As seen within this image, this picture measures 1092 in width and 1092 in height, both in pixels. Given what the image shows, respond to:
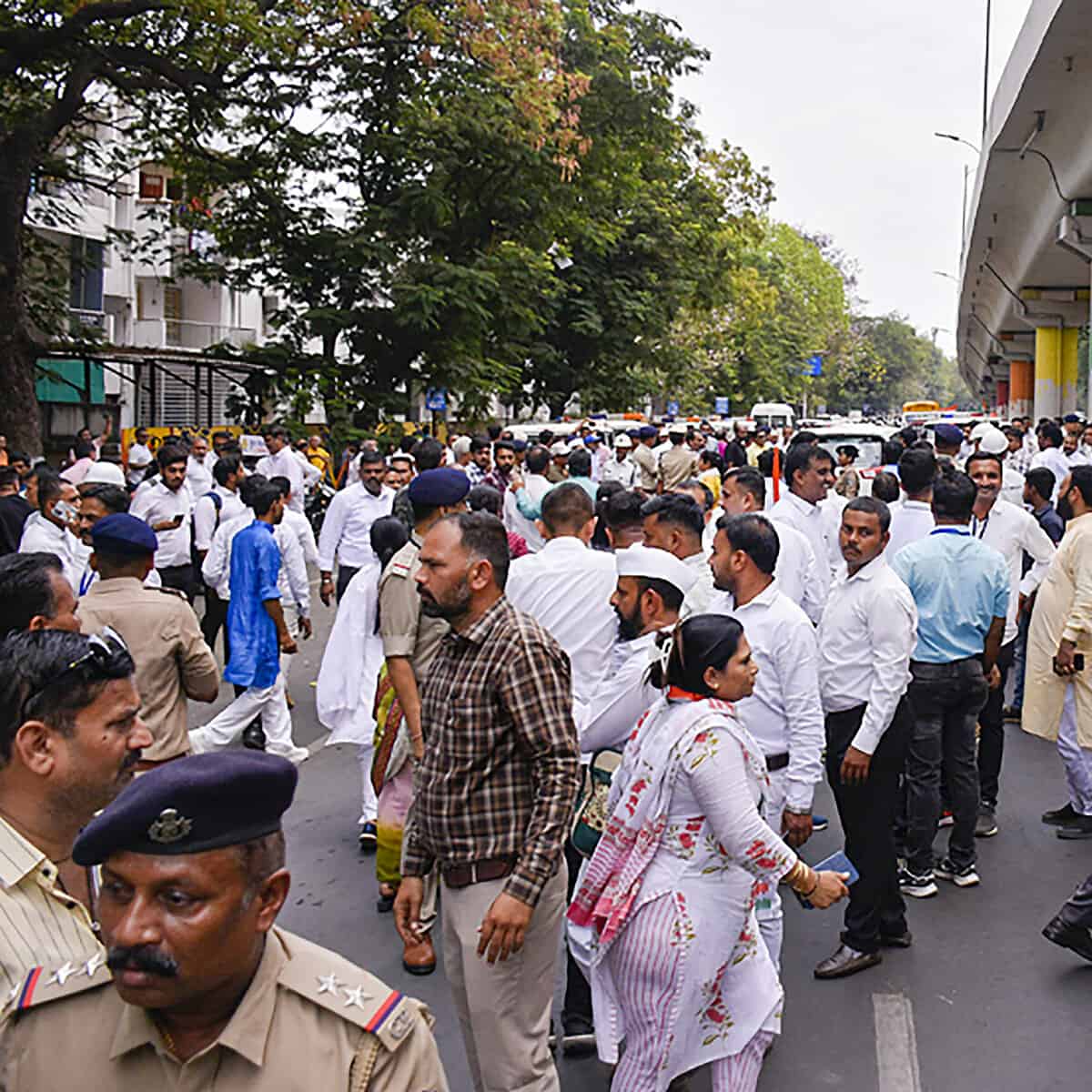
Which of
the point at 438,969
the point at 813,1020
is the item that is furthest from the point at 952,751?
the point at 438,969

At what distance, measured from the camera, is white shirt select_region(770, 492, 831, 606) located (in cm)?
827

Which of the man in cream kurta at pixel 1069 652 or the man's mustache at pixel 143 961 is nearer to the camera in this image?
the man's mustache at pixel 143 961

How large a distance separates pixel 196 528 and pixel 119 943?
1019 centimetres

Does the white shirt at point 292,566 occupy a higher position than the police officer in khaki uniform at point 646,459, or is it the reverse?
the police officer in khaki uniform at point 646,459

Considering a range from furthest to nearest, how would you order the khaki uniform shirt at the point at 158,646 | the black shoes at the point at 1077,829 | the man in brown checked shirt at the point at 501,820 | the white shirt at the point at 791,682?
the black shoes at the point at 1077,829 → the khaki uniform shirt at the point at 158,646 → the white shirt at the point at 791,682 → the man in brown checked shirt at the point at 501,820

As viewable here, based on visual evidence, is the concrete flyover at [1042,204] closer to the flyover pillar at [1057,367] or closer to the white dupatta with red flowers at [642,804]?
the flyover pillar at [1057,367]

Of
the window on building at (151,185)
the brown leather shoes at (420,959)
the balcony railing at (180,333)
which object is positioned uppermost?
the window on building at (151,185)

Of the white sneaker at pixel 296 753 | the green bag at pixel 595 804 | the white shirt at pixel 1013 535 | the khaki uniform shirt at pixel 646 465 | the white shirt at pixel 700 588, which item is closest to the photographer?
the green bag at pixel 595 804

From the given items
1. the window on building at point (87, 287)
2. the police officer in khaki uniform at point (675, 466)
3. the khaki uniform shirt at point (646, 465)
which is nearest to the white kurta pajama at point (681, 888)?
the police officer in khaki uniform at point (675, 466)

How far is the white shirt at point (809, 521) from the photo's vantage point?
827 centimetres

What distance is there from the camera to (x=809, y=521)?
8562mm

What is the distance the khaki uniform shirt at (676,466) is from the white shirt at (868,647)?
9.42 meters

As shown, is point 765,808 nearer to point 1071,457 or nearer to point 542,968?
point 542,968

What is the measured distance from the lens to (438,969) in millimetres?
5453
